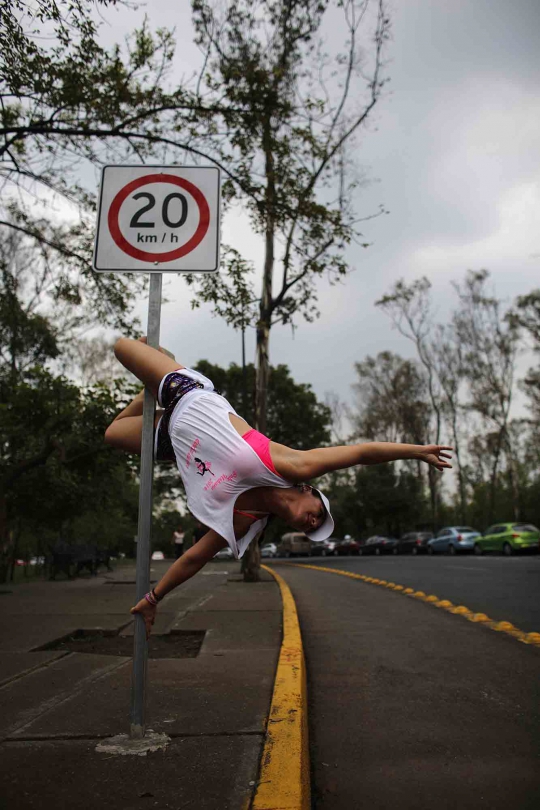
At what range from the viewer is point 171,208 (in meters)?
3.47

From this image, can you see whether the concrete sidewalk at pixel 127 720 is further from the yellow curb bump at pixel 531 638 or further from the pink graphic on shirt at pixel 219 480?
the yellow curb bump at pixel 531 638

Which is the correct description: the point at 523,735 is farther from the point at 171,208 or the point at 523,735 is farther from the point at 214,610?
the point at 214,610

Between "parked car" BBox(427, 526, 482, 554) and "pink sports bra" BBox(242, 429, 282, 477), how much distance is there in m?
30.9

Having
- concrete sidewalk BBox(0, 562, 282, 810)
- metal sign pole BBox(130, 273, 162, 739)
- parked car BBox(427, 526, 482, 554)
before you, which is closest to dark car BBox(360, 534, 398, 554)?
parked car BBox(427, 526, 482, 554)

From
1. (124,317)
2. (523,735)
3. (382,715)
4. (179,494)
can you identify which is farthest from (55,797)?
(179,494)

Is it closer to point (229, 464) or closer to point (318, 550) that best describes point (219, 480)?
point (229, 464)

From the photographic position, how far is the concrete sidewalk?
238 centimetres

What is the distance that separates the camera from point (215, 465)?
283cm

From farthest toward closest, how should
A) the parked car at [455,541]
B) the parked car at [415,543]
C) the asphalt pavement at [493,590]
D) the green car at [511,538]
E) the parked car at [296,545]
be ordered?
the parked car at [296,545] < the parked car at [415,543] < the parked car at [455,541] < the green car at [511,538] < the asphalt pavement at [493,590]

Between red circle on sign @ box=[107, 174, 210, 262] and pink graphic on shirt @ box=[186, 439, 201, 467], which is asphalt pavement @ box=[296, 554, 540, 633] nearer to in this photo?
pink graphic on shirt @ box=[186, 439, 201, 467]

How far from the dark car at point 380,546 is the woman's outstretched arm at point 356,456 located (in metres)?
40.9

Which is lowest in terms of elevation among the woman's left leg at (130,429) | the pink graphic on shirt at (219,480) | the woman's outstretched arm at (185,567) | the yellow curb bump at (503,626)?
Result: the yellow curb bump at (503,626)

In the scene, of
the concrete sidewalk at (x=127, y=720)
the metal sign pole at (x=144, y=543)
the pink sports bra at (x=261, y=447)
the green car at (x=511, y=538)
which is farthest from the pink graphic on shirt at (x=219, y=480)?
the green car at (x=511, y=538)

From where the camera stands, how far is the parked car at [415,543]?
3919 cm
